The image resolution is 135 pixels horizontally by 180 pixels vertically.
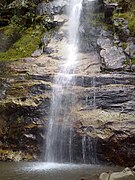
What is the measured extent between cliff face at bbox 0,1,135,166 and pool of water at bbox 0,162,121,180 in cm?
90

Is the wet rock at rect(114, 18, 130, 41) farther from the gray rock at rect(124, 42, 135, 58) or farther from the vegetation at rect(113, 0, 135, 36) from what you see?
the gray rock at rect(124, 42, 135, 58)

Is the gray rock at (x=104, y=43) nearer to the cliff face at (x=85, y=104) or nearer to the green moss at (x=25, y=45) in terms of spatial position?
the cliff face at (x=85, y=104)

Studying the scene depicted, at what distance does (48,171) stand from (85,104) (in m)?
3.74

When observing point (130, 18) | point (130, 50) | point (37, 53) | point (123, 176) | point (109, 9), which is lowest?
point (123, 176)

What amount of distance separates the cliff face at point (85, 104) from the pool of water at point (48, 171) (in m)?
0.90

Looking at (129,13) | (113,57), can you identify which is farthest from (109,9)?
(113,57)

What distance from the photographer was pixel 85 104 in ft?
46.4

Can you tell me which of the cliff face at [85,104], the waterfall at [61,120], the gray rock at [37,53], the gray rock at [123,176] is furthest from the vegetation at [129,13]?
the gray rock at [123,176]

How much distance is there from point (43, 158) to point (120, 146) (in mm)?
3065

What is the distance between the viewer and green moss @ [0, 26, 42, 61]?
1878cm

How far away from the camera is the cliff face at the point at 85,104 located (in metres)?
12.9

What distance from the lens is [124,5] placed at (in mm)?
19625

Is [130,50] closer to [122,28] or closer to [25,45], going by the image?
[122,28]

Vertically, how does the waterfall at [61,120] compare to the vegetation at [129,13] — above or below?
below
